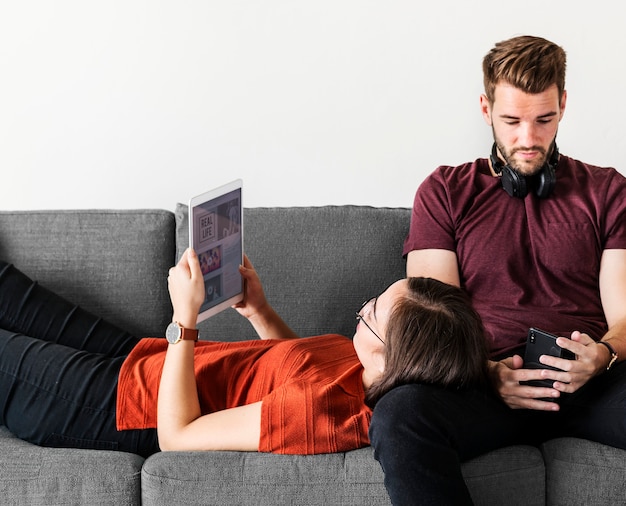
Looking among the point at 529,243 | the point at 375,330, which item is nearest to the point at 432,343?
the point at 375,330

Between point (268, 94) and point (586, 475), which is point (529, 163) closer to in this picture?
point (586, 475)

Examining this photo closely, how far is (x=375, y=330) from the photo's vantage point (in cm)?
185

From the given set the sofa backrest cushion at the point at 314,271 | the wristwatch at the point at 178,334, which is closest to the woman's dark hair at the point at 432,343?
the wristwatch at the point at 178,334

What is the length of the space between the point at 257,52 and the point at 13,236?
95 cm

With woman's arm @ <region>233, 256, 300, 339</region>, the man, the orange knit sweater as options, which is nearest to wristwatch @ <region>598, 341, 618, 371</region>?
the man

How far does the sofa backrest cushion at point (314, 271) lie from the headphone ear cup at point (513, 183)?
1.09 ft

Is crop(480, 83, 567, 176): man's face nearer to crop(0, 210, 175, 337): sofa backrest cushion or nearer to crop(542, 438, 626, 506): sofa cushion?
crop(542, 438, 626, 506): sofa cushion

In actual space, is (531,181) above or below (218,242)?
above

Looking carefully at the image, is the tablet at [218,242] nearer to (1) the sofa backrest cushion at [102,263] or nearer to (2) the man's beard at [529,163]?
(1) the sofa backrest cushion at [102,263]

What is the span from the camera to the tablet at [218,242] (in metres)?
1.99

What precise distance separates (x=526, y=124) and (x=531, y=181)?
0.47 ft

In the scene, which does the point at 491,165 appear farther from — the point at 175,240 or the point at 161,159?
the point at 161,159

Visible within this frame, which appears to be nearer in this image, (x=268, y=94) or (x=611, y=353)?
(x=611, y=353)

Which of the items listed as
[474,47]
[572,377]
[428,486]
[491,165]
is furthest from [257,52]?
[428,486]
